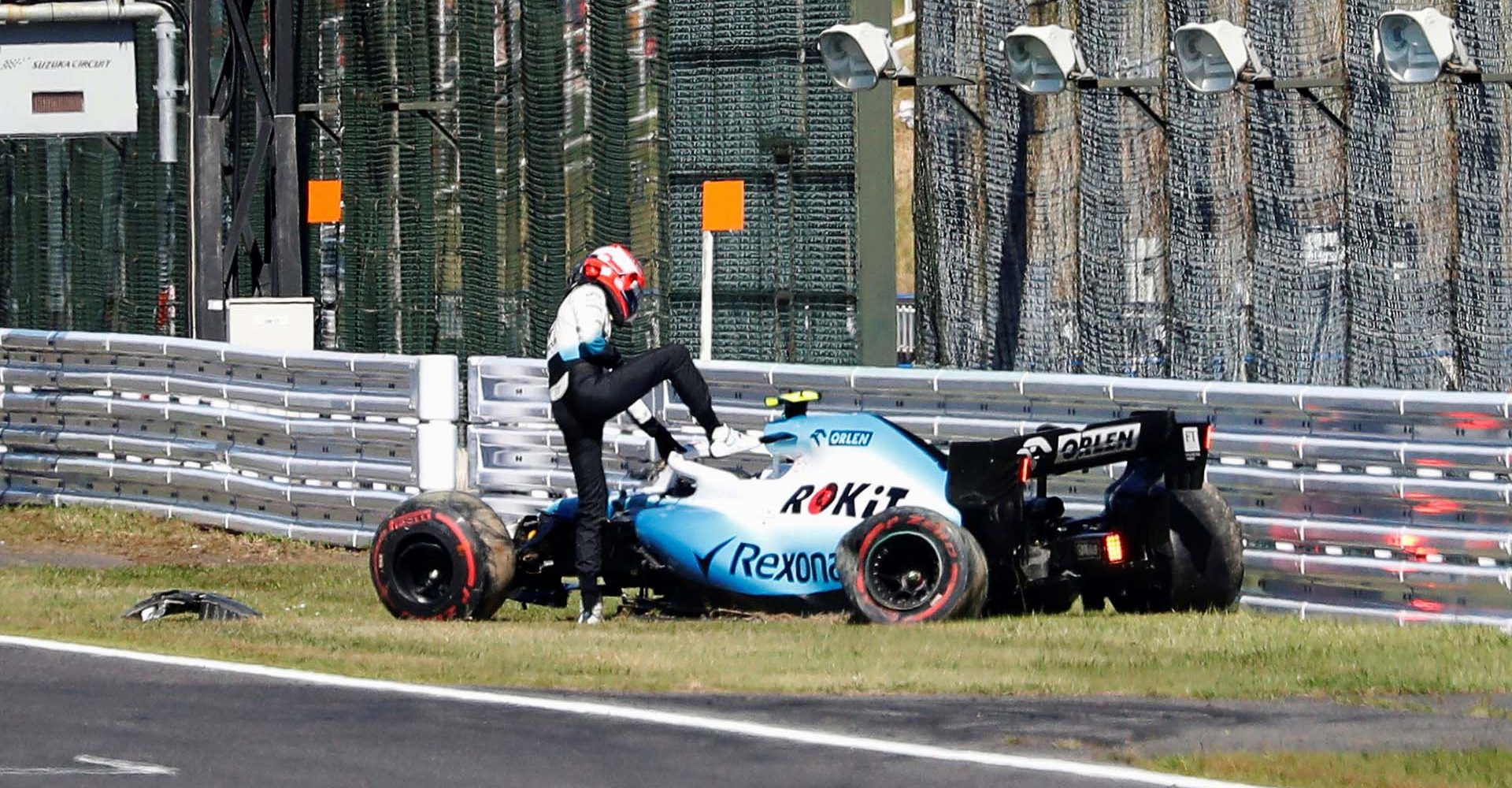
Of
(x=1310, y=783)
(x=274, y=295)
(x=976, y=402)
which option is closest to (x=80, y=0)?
(x=274, y=295)

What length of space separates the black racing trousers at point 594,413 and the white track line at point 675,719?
250cm

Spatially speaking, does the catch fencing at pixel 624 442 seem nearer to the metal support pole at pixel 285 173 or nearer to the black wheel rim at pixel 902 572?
the black wheel rim at pixel 902 572

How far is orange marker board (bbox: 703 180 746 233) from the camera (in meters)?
20.5

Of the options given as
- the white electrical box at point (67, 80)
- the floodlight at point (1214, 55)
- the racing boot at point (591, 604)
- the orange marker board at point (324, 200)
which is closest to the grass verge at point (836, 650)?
the racing boot at point (591, 604)

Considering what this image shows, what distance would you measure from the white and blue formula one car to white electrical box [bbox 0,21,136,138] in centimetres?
1564

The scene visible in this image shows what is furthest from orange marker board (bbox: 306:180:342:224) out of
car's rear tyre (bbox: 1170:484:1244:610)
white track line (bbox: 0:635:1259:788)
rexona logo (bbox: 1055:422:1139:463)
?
car's rear tyre (bbox: 1170:484:1244:610)

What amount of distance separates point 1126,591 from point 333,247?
15.8 m

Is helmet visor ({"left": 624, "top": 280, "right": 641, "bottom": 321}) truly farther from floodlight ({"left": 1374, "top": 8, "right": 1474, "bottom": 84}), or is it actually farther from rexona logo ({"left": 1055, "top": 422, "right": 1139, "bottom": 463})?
floodlight ({"left": 1374, "top": 8, "right": 1474, "bottom": 84})

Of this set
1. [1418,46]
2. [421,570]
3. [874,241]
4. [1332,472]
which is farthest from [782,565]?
[874,241]

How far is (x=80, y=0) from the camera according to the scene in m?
27.9

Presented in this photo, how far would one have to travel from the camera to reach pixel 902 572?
1195cm

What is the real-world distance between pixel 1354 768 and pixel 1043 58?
436 inches

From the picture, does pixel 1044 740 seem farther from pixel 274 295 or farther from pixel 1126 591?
pixel 274 295

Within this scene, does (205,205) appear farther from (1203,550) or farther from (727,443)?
(1203,550)
